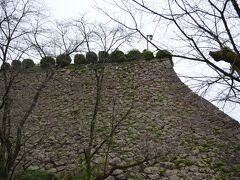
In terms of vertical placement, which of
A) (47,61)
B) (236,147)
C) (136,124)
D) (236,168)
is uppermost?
(47,61)

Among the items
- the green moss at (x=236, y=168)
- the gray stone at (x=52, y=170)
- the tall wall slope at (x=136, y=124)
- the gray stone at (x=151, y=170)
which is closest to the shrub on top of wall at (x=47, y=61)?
the tall wall slope at (x=136, y=124)

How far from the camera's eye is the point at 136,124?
1011 cm

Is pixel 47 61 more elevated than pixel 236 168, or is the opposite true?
pixel 47 61

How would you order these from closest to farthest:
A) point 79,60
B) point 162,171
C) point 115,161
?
point 162,171
point 115,161
point 79,60

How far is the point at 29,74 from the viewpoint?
502 inches

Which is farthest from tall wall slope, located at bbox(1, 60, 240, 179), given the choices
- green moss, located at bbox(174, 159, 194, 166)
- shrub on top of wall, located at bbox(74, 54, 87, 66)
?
shrub on top of wall, located at bbox(74, 54, 87, 66)

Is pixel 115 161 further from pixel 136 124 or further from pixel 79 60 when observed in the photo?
pixel 79 60

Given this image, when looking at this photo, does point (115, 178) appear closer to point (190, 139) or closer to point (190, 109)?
point (190, 139)

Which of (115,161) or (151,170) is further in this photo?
(115,161)

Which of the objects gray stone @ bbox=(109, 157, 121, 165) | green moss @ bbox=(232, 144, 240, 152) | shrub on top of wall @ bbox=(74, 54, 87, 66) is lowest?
gray stone @ bbox=(109, 157, 121, 165)

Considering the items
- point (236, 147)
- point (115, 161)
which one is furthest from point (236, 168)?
point (115, 161)

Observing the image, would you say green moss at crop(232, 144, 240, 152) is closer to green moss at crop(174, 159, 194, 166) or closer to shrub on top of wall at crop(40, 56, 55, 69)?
green moss at crop(174, 159, 194, 166)

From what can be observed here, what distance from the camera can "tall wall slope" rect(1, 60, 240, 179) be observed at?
28.5 feet

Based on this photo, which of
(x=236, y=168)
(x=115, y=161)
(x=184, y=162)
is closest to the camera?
(x=236, y=168)
